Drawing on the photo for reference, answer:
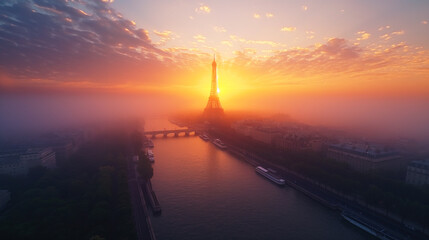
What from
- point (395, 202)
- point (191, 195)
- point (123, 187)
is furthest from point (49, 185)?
point (395, 202)

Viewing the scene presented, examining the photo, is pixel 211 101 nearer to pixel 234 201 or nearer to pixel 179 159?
pixel 179 159

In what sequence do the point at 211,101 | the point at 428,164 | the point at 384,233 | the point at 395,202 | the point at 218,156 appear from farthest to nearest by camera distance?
1. the point at 211,101
2. the point at 218,156
3. the point at 428,164
4. the point at 395,202
5. the point at 384,233

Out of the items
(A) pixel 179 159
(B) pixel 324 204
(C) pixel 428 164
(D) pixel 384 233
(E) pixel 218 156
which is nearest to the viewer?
(D) pixel 384 233

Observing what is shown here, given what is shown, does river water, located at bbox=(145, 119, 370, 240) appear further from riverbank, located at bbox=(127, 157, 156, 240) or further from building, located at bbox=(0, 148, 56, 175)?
building, located at bbox=(0, 148, 56, 175)

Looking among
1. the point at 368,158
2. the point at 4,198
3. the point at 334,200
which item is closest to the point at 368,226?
the point at 334,200

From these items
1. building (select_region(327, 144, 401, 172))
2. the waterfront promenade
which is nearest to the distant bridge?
the waterfront promenade

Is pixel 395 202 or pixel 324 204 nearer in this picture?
pixel 395 202
